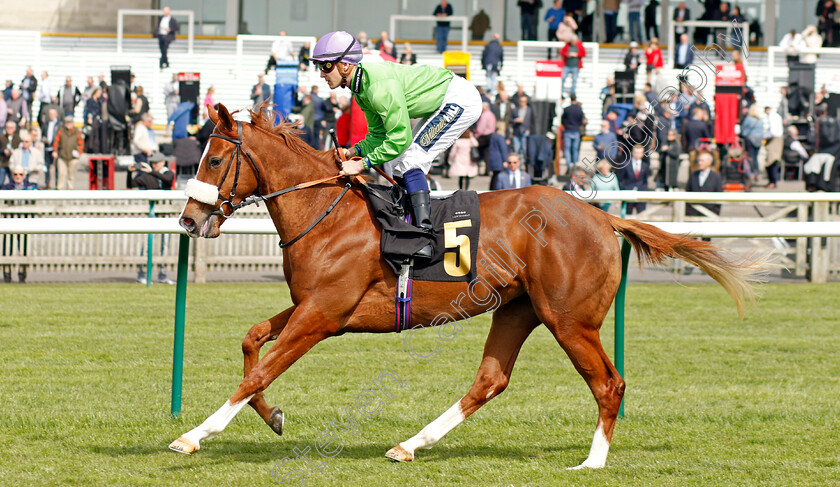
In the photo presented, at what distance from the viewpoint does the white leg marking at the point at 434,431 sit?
473 centimetres

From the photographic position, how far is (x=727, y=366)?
7.30m

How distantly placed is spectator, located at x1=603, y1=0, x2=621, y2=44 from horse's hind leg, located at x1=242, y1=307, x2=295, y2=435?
2185 centimetres

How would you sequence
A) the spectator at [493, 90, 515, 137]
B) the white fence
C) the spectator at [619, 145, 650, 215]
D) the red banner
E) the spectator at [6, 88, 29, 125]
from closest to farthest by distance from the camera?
the white fence, the spectator at [619, 145, 650, 215], the spectator at [493, 90, 515, 137], the spectator at [6, 88, 29, 125], the red banner

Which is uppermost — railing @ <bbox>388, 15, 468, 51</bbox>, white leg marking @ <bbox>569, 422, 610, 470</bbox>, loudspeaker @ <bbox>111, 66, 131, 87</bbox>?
railing @ <bbox>388, 15, 468, 51</bbox>

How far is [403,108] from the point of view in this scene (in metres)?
4.57

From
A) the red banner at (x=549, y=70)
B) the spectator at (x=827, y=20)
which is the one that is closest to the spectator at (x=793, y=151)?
the red banner at (x=549, y=70)

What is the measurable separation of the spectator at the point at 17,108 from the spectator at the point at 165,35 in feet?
14.6

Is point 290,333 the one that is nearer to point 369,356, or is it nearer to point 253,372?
point 253,372

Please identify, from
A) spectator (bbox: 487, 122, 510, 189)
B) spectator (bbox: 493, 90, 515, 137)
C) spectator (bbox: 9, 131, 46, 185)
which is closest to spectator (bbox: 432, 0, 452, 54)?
spectator (bbox: 493, 90, 515, 137)

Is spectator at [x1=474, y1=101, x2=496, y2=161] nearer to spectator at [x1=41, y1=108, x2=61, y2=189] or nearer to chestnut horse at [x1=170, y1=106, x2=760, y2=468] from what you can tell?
spectator at [x1=41, y1=108, x2=61, y2=189]

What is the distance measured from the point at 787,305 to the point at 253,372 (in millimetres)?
7494

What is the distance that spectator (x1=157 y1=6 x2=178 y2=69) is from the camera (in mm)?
23344

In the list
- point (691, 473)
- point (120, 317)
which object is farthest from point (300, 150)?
point (120, 317)

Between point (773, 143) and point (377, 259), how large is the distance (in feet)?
51.9
